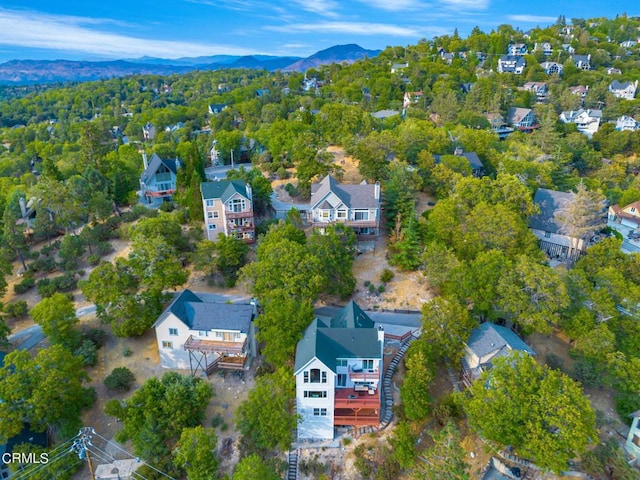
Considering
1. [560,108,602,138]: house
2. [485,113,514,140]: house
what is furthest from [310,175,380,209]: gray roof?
[560,108,602,138]: house

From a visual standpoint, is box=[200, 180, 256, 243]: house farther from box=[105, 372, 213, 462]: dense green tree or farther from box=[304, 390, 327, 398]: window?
box=[304, 390, 327, 398]: window

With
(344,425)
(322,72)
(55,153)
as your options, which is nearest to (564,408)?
(344,425)

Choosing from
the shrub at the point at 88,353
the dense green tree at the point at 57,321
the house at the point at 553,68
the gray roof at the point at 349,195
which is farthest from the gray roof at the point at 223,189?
the house at the point at 553,68

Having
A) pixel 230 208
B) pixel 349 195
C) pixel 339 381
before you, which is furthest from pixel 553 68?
pixel 339 381

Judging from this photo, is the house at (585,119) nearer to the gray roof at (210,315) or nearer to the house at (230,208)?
the house at (230,208)

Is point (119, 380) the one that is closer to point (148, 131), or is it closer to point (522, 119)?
point (522, 119)

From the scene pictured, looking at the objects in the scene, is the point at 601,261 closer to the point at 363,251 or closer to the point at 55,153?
the point at 363,251
